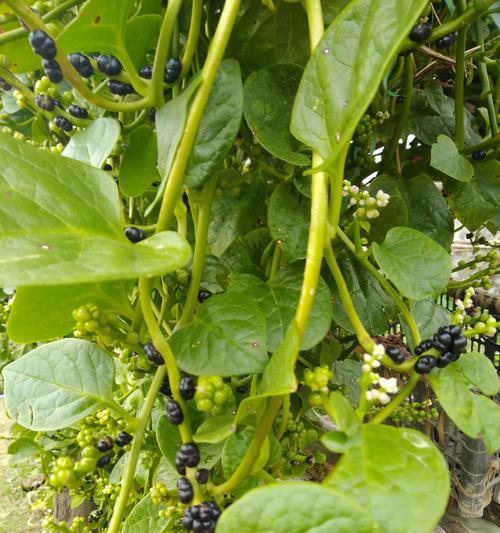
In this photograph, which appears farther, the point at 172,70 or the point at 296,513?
the point at 172,70

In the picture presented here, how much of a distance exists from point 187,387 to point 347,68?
0.81 ft

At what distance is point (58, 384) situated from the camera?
430mm

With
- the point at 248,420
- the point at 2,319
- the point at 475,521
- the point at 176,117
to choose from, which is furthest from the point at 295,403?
the point at 475,521

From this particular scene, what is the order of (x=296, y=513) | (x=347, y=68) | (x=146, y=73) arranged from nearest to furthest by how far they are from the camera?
(x=296, y=513)
(x=347, y=68)
(x=146, y=73)

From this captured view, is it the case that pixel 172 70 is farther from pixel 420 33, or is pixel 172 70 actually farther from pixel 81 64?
pixel 420 33

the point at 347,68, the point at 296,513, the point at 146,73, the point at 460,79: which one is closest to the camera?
the point at 296,513

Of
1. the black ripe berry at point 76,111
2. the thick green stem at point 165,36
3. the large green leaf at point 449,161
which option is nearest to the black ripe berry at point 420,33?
the large green leaf at point 449,161

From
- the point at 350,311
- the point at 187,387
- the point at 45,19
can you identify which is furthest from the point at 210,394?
the point at 45,19

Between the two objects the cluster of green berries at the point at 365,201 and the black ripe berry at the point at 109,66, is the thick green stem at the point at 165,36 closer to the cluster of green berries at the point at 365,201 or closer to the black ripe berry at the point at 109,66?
the black ripe berry at the point at 109,66

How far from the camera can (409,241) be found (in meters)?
0.40

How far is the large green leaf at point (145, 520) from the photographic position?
0.48 meters

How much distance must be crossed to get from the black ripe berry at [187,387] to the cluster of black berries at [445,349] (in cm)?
16

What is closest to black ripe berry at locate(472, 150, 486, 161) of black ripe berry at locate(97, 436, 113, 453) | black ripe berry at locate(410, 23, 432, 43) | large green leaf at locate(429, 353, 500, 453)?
black ripe berry at locate(410, 23, 432, 43)

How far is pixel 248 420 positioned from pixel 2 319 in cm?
64
